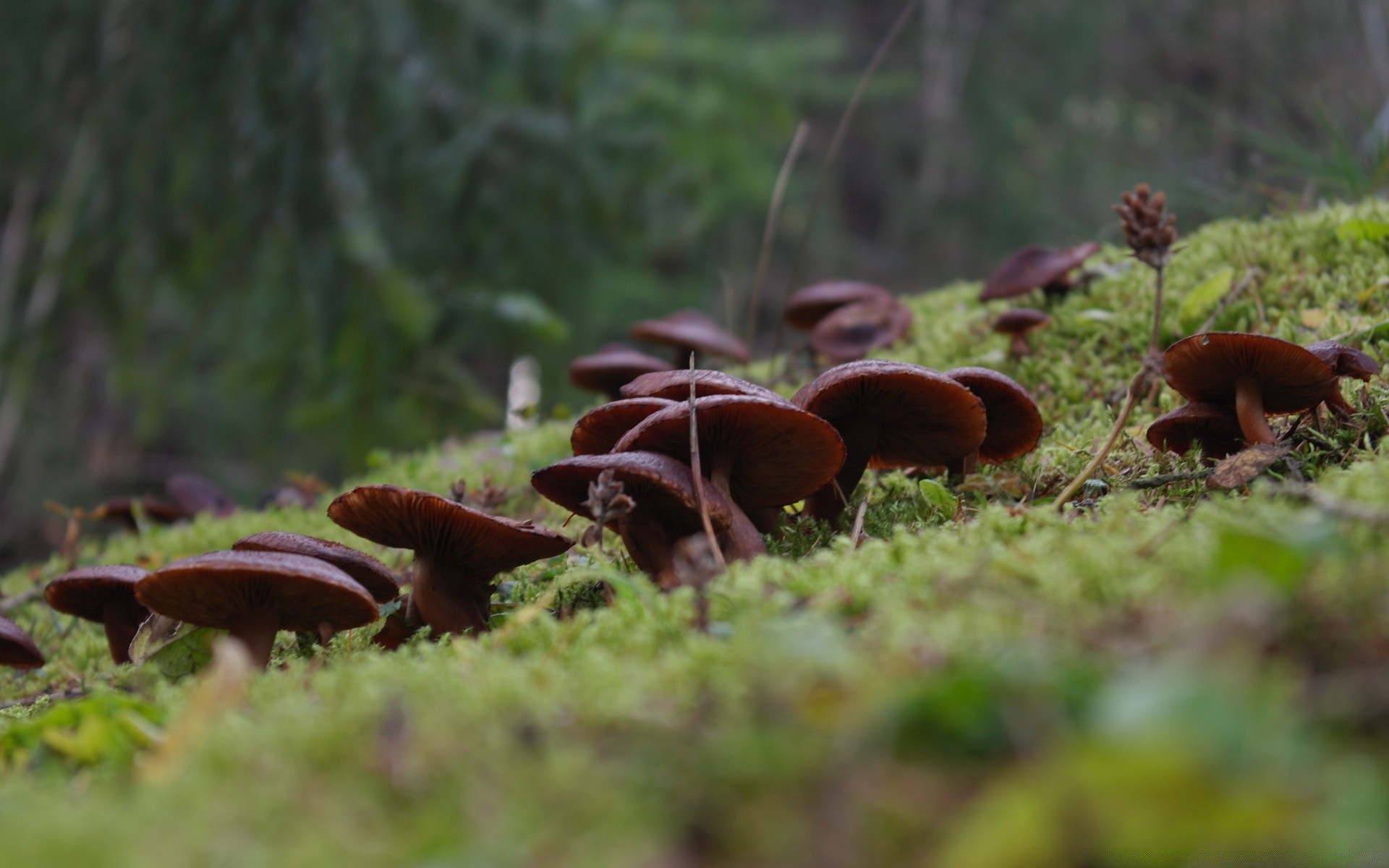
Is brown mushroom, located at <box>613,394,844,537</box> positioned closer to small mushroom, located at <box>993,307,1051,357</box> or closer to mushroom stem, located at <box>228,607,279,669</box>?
mushroom stem, located at <box>228,607,279,669</box>

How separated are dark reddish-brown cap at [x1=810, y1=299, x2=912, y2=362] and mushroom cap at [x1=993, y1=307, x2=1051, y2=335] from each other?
55 cm

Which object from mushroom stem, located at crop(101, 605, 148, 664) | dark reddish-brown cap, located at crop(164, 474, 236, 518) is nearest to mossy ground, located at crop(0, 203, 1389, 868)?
mushroom stem, located at crop(101, 605, 148, 664)

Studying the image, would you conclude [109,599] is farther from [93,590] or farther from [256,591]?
[256,591]

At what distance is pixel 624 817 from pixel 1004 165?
1665cm

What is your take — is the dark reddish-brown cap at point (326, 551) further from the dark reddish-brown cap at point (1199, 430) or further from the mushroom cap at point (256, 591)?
the dark reddish-brown cap at point (1199, 430)

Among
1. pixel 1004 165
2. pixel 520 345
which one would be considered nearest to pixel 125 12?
pixel 520 345

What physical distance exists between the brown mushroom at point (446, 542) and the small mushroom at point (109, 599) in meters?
0.72

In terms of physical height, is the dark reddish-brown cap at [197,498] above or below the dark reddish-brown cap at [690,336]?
below

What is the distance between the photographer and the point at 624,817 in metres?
1.02

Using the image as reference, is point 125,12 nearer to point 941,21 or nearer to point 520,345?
point 520,345

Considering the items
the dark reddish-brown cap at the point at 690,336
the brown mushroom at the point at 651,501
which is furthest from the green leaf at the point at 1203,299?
the brown mushroom at the point at 651,501

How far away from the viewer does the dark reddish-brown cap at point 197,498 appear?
487 cm

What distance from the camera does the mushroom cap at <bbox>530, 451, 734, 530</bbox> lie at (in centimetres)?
219

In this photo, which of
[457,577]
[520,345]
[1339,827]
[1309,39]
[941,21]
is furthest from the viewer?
[941,21]
